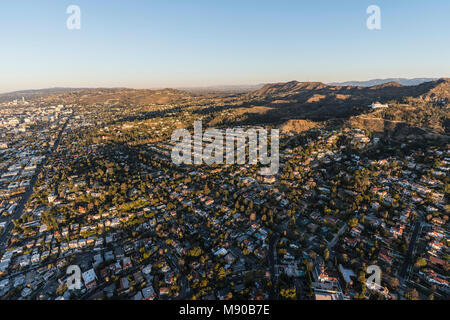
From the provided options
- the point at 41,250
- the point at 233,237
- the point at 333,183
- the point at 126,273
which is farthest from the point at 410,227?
the point at 41,250

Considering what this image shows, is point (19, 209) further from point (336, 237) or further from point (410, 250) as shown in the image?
point (410, 250)

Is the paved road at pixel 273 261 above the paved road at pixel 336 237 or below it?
below

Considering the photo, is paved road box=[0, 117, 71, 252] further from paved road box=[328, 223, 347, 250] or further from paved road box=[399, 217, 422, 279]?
paved road box=[399, 217, 422, 279]

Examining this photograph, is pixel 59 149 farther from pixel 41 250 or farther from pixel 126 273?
pixel 126 273

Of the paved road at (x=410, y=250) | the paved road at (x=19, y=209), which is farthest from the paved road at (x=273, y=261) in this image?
the paved road at (x=19, y=209)

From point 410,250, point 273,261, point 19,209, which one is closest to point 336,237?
point 410,250

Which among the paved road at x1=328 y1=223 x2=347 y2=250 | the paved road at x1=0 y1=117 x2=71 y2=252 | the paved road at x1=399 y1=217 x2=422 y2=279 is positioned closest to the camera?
the paved road at x1=399 y1=217 x2=422 y2=279

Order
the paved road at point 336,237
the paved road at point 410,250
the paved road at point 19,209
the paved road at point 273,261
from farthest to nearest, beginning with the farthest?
1. the paved road at point 19,209
2. the paved road at point 336,237
3. the paved road at point 410,250
4. the paved road at point 273,261

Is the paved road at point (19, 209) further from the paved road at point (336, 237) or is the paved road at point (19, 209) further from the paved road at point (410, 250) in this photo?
the paved road at point (410, 250)

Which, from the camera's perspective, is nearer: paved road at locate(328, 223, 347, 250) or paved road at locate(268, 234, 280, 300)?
paved road at locate(268, 234, 280, 300)

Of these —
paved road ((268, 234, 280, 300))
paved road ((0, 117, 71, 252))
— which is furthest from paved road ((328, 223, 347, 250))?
paved road ((0, 117, 71, 252))

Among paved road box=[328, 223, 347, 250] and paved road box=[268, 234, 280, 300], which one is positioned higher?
paved road box=[328, 223, 347, 250]
